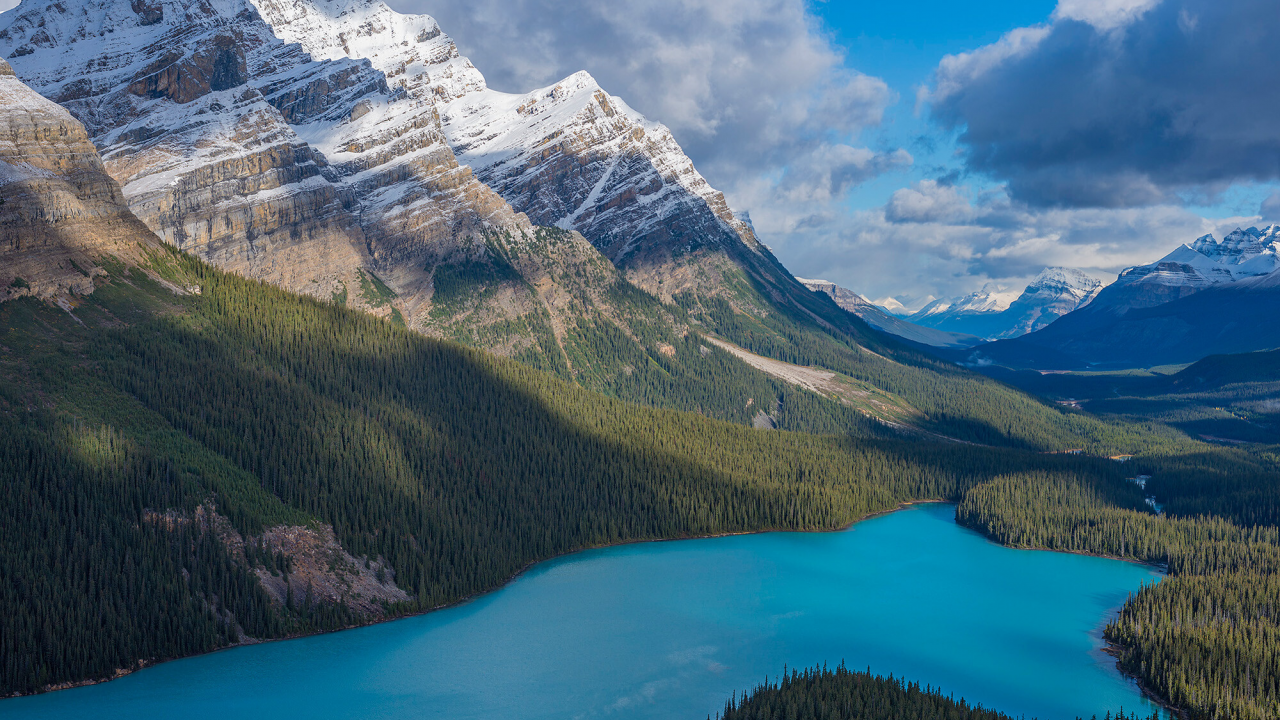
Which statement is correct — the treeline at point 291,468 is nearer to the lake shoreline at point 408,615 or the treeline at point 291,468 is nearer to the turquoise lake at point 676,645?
the lake shoreline at point 408,615

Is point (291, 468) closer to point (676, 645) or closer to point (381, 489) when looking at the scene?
point (381, 489)

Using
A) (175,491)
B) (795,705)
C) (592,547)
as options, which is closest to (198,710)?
(175,491)

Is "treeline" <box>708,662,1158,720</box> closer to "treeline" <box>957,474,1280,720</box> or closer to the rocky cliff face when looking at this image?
"treeline" <box>957,474,1280,720</box>

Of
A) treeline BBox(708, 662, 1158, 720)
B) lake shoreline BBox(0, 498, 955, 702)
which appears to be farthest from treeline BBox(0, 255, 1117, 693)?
treeline BBox(708, 662, 1158, 720)

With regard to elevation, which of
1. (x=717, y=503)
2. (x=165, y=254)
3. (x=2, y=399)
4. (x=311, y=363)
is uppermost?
(x=165, y=254)

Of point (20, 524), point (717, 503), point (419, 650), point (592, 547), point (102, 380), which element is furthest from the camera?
point (717, 503)

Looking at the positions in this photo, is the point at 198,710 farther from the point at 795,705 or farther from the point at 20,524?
the point at 795,705

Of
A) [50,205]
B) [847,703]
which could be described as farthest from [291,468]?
[847,703]
